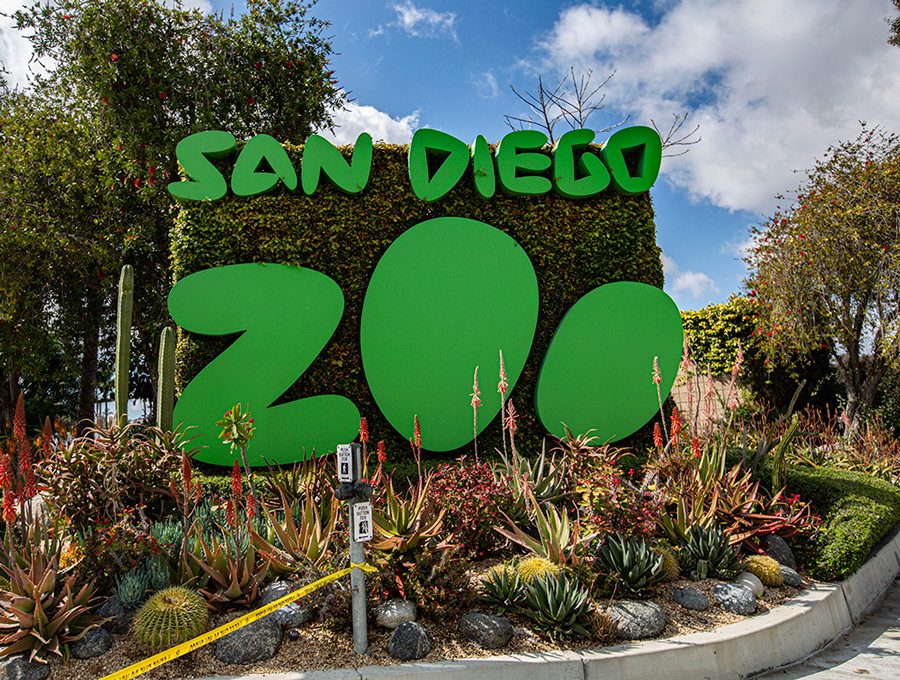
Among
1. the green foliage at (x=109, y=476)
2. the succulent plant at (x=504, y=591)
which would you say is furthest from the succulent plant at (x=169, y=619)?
the succulent plant at (x=504, y=591)

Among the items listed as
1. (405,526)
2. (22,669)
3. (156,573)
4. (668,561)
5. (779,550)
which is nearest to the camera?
(22,669)

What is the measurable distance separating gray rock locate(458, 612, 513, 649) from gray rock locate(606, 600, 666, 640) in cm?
74

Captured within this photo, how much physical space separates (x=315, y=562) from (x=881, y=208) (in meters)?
11.2

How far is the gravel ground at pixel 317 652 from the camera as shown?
309cm

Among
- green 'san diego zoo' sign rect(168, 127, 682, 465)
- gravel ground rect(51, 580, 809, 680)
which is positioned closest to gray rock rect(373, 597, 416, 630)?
Answer: gravel ground rect(51, 580, 809, 680)

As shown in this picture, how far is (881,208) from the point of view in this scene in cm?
977

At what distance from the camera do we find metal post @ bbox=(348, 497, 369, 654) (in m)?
3.17

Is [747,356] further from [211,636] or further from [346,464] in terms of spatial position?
[211,636]

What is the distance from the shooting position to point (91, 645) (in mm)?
3229

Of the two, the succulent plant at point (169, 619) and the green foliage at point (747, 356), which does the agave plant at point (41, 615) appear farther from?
the green foliage at point (747, 356)

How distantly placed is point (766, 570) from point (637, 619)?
1584mm

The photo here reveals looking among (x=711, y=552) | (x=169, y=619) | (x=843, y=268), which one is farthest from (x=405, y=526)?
(x=843, y=268)

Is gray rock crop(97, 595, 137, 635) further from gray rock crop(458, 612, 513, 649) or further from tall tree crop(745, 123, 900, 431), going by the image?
tall tree crop(745, 123, 900, 431)

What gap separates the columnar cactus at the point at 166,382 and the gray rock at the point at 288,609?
3039mm
